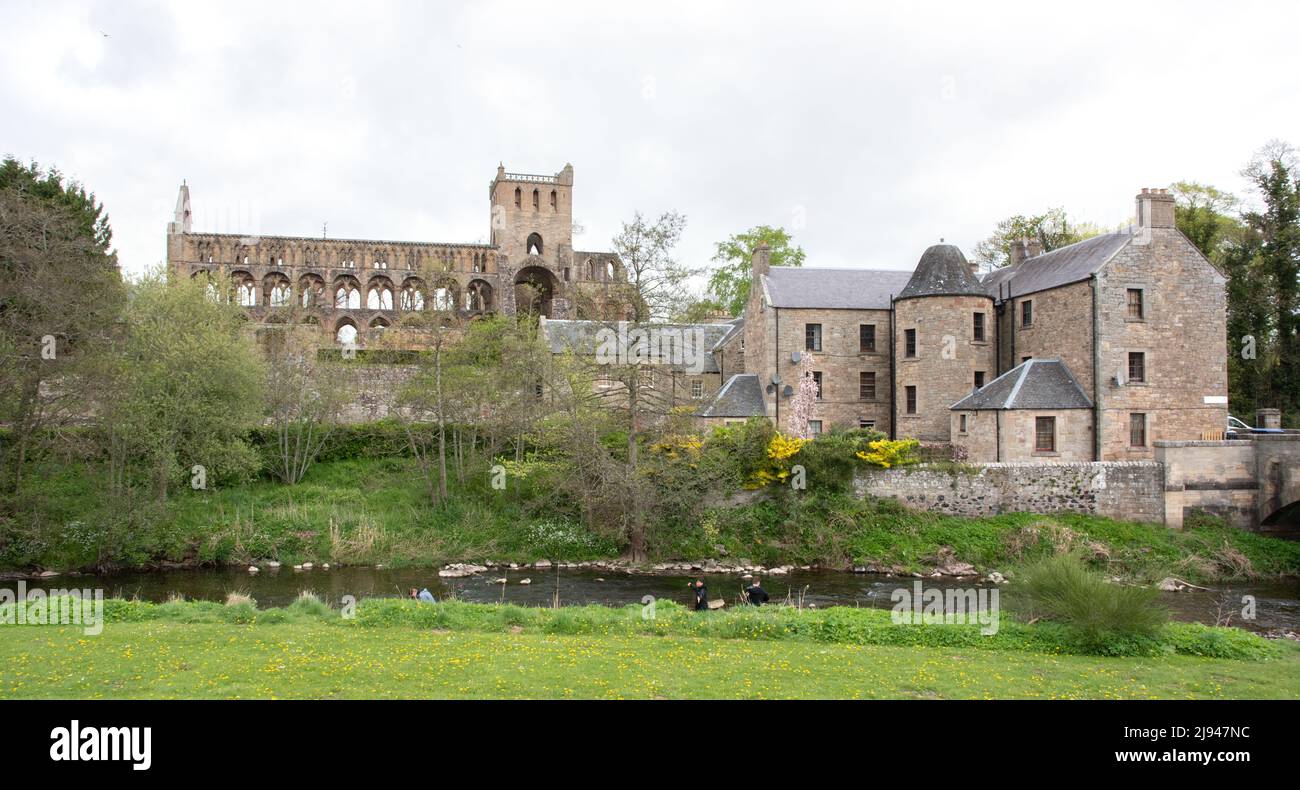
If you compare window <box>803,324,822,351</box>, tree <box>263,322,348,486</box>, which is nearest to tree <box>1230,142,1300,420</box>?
window <box>803,324,822,351</box>

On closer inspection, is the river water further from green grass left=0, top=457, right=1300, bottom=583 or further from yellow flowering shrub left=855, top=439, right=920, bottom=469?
yellow flowering shrub left=855, top=439, right=920, bottom=469

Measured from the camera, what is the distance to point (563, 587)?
78.7 feet

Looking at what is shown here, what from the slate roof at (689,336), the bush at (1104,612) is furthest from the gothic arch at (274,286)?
the bush at (1104,612)

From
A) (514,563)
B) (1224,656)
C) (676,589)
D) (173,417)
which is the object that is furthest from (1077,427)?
(173,417)

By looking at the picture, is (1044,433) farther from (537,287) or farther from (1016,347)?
(537,287)

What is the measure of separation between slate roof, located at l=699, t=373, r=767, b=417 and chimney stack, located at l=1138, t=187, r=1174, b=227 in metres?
15.1

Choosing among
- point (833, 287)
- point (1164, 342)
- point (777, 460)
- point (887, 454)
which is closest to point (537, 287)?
point (833, 287)

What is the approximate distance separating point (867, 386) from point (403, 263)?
3761cm

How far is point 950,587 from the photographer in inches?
936

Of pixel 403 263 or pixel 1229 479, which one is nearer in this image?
pixel 1229 479

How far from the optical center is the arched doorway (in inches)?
2421

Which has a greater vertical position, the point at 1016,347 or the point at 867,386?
the point at 1016,347

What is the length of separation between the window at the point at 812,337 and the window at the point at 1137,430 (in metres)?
11.7
